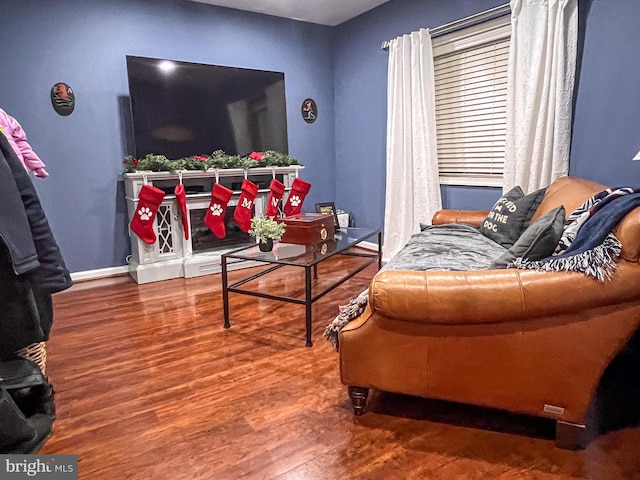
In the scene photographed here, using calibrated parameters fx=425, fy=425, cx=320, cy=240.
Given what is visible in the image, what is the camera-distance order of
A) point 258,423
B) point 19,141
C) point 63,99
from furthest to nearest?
point 63,99, point 19,141, point 258,423

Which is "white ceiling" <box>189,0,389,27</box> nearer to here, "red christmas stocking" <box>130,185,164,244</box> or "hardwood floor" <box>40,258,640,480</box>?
"red christmas stocking" <box>130,185,164,244</box>

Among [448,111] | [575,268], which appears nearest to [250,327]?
[575,268]

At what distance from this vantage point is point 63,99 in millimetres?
3609

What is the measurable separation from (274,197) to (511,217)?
2.30m

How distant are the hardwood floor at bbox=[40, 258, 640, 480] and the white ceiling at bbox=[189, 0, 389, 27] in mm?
3266

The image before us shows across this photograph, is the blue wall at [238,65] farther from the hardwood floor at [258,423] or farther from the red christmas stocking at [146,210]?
the hardwood floor at [258,423]

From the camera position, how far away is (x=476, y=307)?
1.48 meters

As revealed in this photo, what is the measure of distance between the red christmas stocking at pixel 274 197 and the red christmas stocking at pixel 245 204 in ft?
0.61

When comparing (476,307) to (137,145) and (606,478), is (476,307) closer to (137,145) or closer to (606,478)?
(606,478)

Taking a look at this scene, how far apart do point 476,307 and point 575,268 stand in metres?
0.34

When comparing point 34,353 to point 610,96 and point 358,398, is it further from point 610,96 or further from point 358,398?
point 610,96

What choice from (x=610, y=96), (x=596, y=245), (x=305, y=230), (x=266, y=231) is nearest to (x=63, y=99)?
(x=266, y=231)

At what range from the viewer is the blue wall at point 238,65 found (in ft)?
8.91

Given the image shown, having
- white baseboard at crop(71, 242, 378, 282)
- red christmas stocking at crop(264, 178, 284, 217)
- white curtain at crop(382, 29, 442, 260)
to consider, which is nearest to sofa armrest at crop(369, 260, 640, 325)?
white curtain at crop(382, 29, 442, 260)
